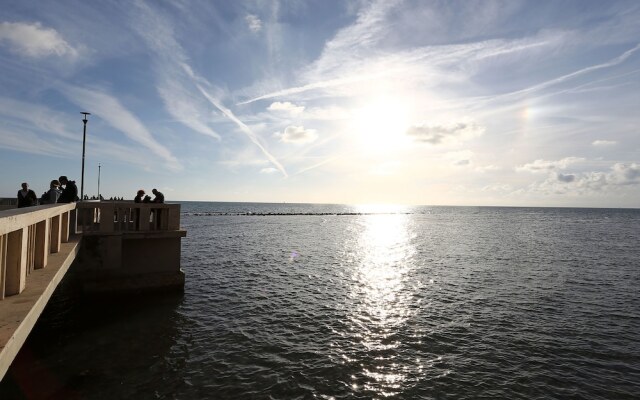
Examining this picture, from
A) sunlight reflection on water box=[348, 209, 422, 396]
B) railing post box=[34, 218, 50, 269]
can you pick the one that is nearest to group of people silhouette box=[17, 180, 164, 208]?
railing post box=[34, 218, 50, 269]

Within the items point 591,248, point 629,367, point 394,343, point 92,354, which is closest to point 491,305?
point 629,367

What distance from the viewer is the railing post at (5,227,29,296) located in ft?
18.6

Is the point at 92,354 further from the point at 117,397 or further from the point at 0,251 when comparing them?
the point at 0,251

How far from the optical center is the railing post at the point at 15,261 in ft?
18.6

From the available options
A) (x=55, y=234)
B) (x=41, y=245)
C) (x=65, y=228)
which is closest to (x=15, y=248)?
(x=41, y=245)

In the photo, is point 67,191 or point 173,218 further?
point 173,218

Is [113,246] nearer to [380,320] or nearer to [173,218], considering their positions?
[173,218]

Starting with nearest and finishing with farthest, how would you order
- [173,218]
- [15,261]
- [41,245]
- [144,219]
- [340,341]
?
[15,261] → [41,245] → [340,341] → [144,219] → [173,218]

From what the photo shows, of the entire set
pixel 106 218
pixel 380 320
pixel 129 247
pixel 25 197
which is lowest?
pixel 380 320

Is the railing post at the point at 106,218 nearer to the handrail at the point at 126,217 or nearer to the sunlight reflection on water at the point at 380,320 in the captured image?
the handrail at the point at 126,217

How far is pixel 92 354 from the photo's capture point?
1023 centimetres

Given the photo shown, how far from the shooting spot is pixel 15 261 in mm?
5840

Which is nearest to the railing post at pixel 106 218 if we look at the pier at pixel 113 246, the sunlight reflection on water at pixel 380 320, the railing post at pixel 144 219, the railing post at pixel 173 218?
the pier at pixel 113 246

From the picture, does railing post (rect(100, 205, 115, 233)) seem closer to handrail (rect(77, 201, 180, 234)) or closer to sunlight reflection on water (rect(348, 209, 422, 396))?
handrail (rect(77, 201, 180, 234))
